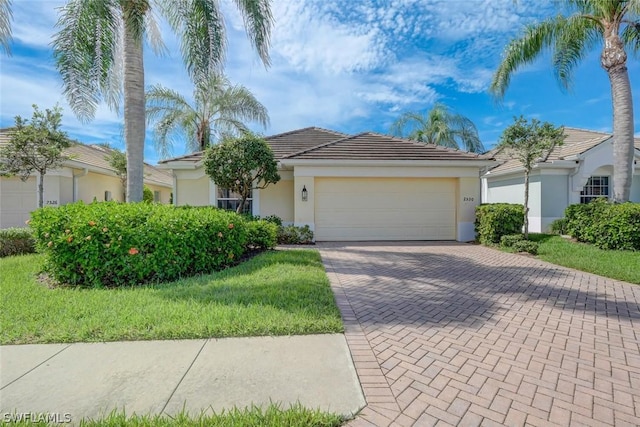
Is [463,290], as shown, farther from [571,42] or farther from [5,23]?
[571,42]

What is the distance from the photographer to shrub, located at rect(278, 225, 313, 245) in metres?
11.5

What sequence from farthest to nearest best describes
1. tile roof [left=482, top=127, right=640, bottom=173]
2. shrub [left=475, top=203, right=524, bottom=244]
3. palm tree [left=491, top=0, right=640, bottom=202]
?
tile roof [left=482, top=127, right=640, bottom=173]
shrub [left=475, top=203, right=524, bottom=244]
palm tree [left=491, top=0, right=640, bottom=202]

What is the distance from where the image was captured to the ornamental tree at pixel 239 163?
425 inches

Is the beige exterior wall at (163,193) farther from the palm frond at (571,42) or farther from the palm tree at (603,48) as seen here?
the palm frond at (571,42)

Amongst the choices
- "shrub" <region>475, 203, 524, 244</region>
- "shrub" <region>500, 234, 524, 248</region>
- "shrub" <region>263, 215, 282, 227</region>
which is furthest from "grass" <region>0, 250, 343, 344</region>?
"shrub" <region>475, 203, 524, 244</region>

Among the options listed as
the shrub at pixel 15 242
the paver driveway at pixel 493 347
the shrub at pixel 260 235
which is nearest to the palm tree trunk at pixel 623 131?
the paver driveway at pixel 493 347

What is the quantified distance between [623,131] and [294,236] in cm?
1282

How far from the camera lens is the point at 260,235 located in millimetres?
9312

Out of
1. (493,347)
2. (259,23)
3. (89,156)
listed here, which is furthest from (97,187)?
(493,347)

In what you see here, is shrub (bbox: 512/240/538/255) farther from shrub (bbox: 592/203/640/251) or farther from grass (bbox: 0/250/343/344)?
grass (bbox: 0/250/343/344)

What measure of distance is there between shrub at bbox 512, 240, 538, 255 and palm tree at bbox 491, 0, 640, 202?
4445 mm

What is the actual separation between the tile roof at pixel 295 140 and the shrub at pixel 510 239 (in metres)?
9.45

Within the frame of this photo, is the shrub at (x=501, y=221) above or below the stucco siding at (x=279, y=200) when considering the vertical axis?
below

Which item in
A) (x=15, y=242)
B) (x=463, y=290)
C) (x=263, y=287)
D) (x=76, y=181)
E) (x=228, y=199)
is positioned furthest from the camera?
(x=76, y=181)
